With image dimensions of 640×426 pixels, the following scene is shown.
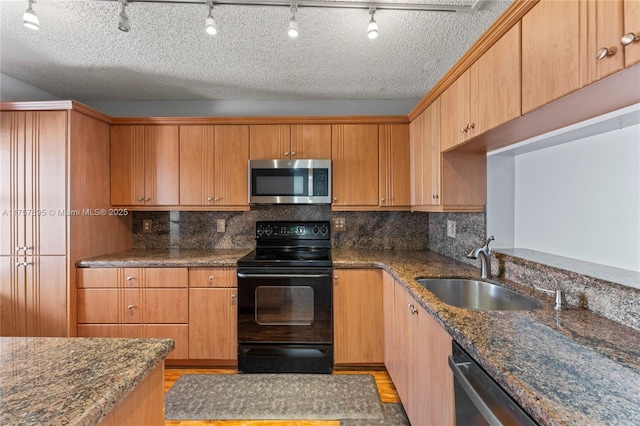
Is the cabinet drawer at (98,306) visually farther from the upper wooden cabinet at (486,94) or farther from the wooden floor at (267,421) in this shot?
the upper wooden cabinet at (486,94)

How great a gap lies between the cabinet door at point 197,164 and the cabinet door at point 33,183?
0.82 meters

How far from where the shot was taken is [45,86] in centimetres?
256

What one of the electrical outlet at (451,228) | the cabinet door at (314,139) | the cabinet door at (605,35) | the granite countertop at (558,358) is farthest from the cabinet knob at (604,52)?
the cabinet door at (314,139)

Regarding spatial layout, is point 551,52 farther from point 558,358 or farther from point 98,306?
point 98,306

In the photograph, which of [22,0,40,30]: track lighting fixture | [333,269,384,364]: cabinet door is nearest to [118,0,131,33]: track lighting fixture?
[22,0,40,30]: track lighting fixture

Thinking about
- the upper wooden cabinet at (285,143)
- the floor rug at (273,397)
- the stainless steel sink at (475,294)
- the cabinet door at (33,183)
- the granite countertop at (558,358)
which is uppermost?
the upper wooden cabinet at (285,143)

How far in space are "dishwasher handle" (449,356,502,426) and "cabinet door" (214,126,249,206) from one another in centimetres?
206

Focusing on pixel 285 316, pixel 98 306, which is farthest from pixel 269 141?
pixel 98 306

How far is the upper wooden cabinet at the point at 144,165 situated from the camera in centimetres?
259

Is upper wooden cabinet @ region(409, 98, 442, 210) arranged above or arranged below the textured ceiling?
below

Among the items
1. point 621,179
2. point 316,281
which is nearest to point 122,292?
point 316,281

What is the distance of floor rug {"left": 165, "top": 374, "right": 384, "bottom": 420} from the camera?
5.89ft

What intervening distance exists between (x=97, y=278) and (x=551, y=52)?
3.01 meters

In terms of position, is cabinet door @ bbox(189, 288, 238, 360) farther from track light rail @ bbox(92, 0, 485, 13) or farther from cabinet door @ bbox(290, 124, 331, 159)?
track light rail @ bbox(92, 0, 485, 13)
